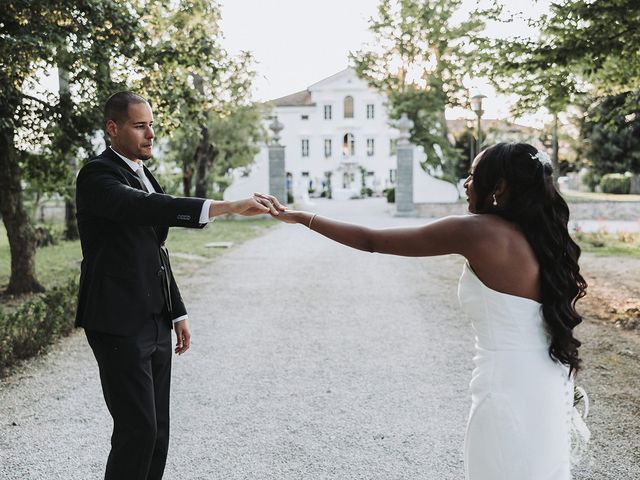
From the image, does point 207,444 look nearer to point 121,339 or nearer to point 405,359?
point 121,339

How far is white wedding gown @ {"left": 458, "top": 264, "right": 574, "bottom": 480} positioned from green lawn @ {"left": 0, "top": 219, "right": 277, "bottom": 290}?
36.2ft

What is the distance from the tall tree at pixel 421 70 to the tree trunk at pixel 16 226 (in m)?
29.1

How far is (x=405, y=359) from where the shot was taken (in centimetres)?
682

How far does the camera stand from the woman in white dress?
8.36 feet

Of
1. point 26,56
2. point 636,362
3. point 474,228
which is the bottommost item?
point 636,362

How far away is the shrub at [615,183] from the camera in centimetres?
5078

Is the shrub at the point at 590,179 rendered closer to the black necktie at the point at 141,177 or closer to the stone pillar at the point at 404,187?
the stone pillar at the point at 404,187

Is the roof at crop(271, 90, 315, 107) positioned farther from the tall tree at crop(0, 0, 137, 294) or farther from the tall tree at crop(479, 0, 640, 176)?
the tall tree at crop(479, 0, 640, 176)

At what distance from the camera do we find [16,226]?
35.7 ft

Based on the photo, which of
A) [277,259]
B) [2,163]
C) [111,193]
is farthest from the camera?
[277,259]

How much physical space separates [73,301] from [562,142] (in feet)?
162

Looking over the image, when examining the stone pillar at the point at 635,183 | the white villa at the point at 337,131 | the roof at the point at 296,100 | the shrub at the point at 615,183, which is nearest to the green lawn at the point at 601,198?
the stone pillar at the point at 635,183

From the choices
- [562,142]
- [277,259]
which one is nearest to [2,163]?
[277,259]

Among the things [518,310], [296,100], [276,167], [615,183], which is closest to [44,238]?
[276,167]
